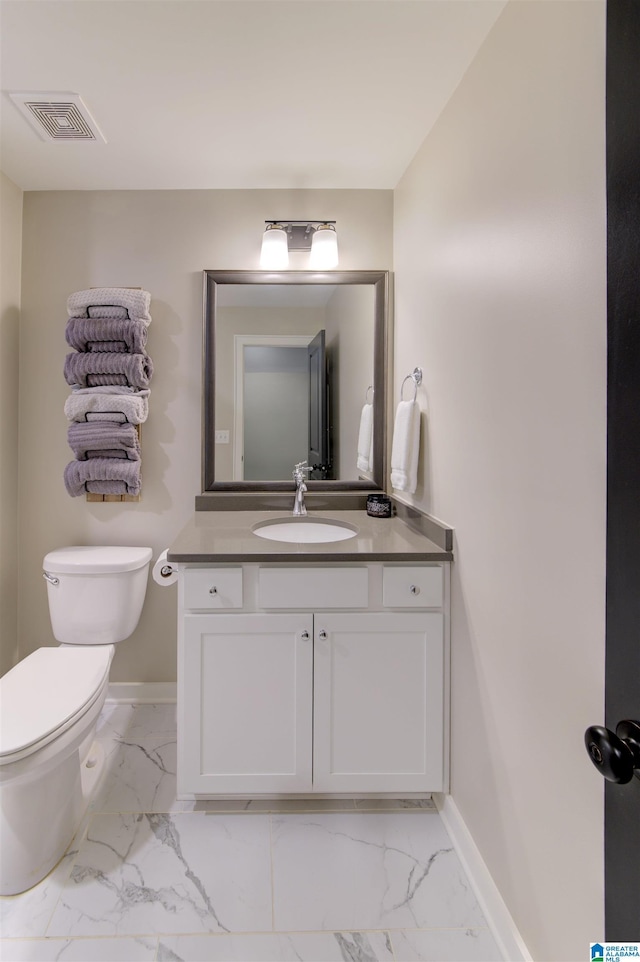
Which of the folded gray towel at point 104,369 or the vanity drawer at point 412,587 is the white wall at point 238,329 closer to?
the folded gray towel at point 104,369

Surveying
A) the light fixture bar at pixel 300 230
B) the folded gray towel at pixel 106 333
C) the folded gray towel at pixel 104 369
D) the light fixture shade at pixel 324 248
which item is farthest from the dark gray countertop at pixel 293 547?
the light fixture bar at pixel 300 230

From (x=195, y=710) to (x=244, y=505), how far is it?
3.05 ft

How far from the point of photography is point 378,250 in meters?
2.28

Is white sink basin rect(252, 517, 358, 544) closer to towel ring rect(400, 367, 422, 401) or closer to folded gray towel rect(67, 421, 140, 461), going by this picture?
towel ring rect(400, 367, 422, 401)

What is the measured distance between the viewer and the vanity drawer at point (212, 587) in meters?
1.57

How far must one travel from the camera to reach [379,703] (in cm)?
161

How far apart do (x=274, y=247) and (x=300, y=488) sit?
1.06m

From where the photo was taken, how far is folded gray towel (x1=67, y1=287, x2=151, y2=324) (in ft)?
6.99

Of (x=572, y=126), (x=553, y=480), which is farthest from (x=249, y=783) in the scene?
(x=572, y=126)

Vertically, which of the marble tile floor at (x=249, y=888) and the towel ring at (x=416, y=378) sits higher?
the towel ring at (x=416, y=378)

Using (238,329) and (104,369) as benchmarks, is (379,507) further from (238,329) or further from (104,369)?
(104,369)

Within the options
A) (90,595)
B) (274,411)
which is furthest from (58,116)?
(90,595)

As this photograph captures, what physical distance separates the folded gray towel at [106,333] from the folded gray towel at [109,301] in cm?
4

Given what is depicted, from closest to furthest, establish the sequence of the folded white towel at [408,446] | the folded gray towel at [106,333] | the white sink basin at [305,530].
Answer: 1. the folded white towel at [408,446]
2. the white sink basin at [305,530]
3. the folded gray towel at [106,333]
